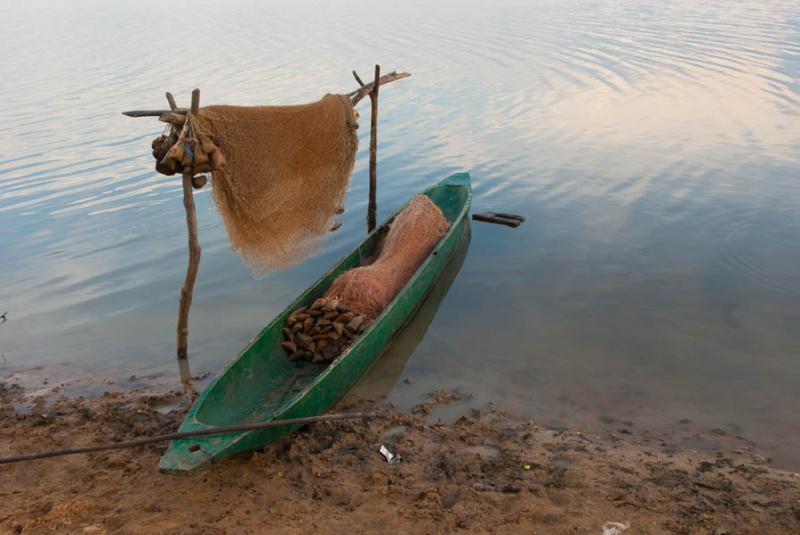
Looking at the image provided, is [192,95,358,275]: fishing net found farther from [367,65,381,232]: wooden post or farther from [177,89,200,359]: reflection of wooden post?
[367,65,381,232]: wooden post

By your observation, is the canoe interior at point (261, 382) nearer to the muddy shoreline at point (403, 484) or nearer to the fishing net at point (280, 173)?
the muddy shoreline at point (403, 484)

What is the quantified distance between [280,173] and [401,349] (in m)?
2.20

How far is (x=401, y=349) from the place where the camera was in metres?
7.33

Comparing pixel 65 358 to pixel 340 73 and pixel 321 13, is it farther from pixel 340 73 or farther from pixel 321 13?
pixel 321 13

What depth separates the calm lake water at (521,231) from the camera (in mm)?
6828

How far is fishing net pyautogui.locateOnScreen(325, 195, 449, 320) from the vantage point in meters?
6.91

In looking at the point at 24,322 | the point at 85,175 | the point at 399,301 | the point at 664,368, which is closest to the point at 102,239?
the point at 24,322

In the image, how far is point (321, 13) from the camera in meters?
38.6

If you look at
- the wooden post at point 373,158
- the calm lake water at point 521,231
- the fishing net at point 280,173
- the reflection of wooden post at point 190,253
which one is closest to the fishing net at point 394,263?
the calm lake water at point 521,231

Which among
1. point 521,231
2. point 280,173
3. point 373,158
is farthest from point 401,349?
point 521,231

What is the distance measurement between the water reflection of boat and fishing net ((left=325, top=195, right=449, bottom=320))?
484 mm

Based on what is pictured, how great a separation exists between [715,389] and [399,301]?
296 centimetres

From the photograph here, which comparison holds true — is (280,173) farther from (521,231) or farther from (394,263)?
(521,231)

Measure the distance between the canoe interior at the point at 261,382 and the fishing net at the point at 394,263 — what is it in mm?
403
